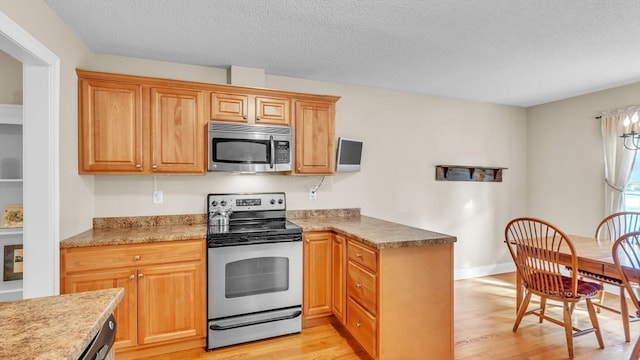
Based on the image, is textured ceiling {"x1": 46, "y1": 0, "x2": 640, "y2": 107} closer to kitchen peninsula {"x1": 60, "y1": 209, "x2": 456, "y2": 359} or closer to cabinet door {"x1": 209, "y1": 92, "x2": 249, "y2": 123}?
cabinet door {"x1": 209, "y1": 92, "x2": 249, "y2": 123}

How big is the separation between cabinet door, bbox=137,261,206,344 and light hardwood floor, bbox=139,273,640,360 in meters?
0.22

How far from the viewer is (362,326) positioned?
7.53 ft

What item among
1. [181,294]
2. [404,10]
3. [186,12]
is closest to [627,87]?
Answer: [404,10]

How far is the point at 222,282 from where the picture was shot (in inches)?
94.7

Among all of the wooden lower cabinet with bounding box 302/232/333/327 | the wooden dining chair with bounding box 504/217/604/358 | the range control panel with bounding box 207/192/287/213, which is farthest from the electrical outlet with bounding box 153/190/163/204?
the wooden dining chair with bounding box 504/217/604/358

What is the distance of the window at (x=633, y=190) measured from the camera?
3434mm

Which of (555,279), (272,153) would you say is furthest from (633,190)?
(272,153)

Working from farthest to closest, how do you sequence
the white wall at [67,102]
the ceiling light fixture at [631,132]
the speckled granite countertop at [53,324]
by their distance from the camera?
1. the ceiling light fixture at [631,132]
2. the white wall at [67,102]
3. the speckled granite countertop at [53,324]

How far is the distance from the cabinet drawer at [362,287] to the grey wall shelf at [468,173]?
2196 mm

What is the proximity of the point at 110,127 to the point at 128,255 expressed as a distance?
1.03m

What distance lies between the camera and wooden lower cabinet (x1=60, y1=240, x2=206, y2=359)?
2.12 meters

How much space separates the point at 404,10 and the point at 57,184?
2.52m

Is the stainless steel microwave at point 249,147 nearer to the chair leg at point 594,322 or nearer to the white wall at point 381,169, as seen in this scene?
the white wall at point 381,169

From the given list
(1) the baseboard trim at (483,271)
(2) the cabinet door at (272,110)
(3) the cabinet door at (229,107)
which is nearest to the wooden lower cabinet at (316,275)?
(2) the cabinet door at (272,110)
